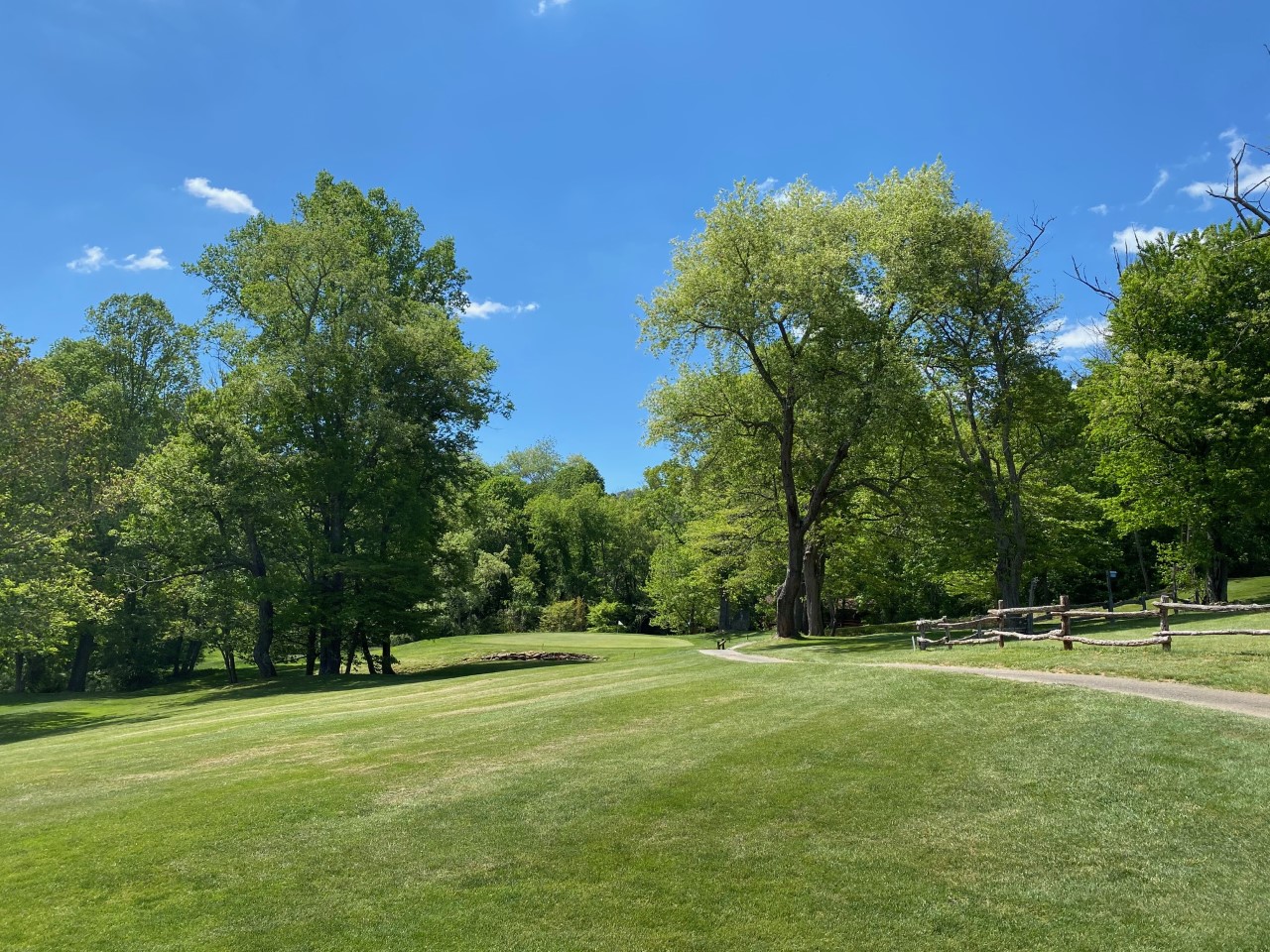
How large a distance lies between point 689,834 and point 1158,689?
8.65 meters

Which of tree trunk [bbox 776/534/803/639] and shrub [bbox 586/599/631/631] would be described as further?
shrub [bbox 586/599/631/631]

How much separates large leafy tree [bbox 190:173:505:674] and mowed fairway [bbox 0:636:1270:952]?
21.0m

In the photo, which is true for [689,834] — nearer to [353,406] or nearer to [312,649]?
[353,406]

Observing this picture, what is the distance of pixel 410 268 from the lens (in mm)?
42219

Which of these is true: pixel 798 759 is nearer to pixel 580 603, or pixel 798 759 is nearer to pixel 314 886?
pixel 314 886

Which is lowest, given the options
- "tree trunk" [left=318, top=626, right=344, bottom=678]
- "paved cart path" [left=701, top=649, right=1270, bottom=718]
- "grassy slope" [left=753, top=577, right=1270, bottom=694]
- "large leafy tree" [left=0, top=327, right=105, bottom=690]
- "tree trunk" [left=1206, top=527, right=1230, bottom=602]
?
"tree trunk" [left=318, top=626, right=344, bottom=678]

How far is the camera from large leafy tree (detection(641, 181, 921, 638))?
26.2 metres

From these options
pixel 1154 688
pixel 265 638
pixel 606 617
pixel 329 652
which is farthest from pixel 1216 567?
pixel 606 617

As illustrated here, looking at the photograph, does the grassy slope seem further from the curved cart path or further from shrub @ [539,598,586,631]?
shrub @ [539,598,586,631]

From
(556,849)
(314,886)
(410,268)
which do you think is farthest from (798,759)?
(410,268)

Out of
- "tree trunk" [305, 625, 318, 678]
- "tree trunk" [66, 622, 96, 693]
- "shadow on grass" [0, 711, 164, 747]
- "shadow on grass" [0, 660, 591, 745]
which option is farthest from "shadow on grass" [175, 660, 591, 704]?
"tree trunk" [66, 622, 96, 693]

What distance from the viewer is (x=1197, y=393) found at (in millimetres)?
26609

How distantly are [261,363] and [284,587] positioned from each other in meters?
9.22

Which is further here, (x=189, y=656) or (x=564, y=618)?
(x=564, y=618)
